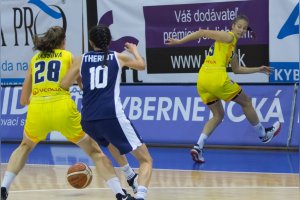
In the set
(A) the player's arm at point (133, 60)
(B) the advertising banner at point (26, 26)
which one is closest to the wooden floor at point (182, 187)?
(A) the player's arm at point (133, 60)

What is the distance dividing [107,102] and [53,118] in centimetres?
83

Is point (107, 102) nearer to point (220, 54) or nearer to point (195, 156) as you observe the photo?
point (195, 156)

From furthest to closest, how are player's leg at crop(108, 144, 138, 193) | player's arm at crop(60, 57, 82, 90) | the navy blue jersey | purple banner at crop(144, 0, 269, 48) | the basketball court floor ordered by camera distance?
purple banner at crop(144, 0, 269, 48)
the basketball court floor
player's leg at crop(108, 144, 138, 193)
player's arm at crop(60, 57, 82, 90)
the navy blue jersey

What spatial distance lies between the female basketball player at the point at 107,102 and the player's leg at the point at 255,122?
5079 millimetres

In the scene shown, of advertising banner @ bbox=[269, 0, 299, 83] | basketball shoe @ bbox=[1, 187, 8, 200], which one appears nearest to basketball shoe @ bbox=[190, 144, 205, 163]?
advertising banner @ bbox=[269, 0, 299, 83]

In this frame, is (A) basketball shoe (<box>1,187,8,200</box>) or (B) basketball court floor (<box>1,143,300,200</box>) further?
(B) basketball court floor (<box>1,143,300,200</box>)

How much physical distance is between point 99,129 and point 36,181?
2.93 meters

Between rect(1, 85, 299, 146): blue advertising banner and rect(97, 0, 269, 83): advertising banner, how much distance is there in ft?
2.80

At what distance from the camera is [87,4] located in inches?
713

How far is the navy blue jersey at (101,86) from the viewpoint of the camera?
940 cm

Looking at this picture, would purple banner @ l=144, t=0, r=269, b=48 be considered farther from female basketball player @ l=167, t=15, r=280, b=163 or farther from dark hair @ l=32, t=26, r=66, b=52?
dark hair @ l=32, t=26, r=66, b=52

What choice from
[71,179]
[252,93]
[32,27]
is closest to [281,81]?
[252,93]

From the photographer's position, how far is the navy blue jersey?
940 cm

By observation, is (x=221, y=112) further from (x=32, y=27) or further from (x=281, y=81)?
(x=32, y=27)
